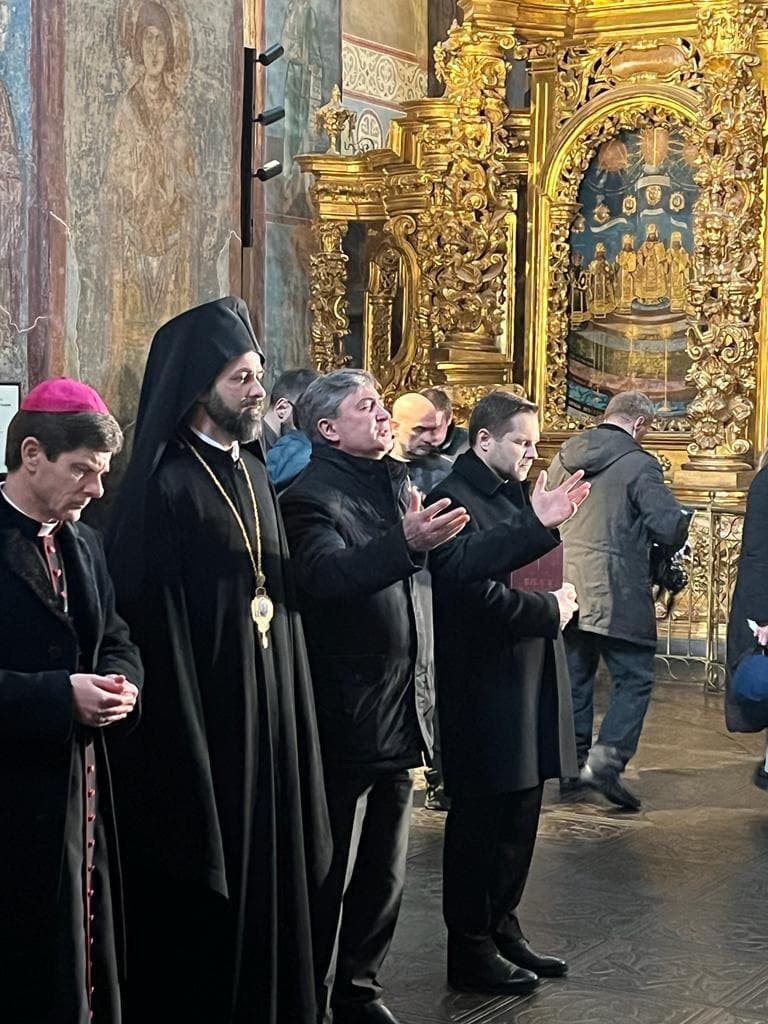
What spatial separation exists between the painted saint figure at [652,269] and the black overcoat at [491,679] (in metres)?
8.73

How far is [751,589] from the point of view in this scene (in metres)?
6.94

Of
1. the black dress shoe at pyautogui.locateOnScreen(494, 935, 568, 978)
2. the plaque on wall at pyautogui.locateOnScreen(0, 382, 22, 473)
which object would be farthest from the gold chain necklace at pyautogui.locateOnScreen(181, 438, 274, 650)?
the plaque on wall at pyautogui.locateOnScreen(0, 382, 22, 473)

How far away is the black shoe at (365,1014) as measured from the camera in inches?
190

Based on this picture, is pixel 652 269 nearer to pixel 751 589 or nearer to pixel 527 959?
pixel 751 589

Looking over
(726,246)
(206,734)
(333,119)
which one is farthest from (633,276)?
(206,734)

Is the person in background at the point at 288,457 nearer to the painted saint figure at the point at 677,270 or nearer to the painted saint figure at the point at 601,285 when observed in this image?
the painted saint figure at the point at 677,270

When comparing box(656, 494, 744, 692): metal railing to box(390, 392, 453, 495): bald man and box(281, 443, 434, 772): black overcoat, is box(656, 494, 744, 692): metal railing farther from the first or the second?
box(281, 443, 434, 772): black overcoat

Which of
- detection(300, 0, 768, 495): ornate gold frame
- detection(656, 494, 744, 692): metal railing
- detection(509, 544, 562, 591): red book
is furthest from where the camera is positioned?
detection(300, 0, 768, 495): ornate gold frame

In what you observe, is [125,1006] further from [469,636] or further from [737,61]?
Answer: [737,61]

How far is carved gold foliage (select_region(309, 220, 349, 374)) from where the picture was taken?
1401 cm

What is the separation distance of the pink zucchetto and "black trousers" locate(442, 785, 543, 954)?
1.94 metres

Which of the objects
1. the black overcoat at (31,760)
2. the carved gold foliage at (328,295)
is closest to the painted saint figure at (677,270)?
the carved gold foliage at (328,295)

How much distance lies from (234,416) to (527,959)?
207cm

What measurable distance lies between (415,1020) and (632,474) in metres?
3.67
